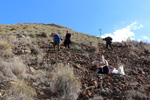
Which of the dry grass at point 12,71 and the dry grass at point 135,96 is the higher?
the dry grass at point 12,71

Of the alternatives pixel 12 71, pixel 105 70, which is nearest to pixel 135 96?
pixel 105 70

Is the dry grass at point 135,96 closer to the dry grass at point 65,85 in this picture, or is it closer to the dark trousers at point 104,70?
the dry grass at point 65,85

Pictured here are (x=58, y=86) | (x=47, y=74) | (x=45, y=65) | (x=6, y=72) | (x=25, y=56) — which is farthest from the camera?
(x=25, y=56)

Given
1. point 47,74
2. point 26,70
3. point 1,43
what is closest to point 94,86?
point 47,74

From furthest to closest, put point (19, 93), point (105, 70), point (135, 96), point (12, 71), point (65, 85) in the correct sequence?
point (105, 70)
point (12, 71)
point (65, 85)
point (135, 96)
point (19, 93)

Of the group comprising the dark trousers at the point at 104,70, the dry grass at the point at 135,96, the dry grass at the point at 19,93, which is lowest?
the dry grass at the point at 135,96

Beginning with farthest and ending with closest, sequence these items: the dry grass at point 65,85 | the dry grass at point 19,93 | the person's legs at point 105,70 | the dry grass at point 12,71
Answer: the person's legs at point 105,70
the dry grass at point 12,71
the dry grass at point 65,85
the dry grass at point 19,93

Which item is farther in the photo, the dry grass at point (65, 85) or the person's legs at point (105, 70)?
the person's legs at point (105, 70)

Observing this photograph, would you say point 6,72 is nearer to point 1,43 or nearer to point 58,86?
point 58,86

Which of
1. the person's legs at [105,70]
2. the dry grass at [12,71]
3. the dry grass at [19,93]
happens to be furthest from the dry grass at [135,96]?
the dry grass at [12,71]

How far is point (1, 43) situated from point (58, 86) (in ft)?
14.3

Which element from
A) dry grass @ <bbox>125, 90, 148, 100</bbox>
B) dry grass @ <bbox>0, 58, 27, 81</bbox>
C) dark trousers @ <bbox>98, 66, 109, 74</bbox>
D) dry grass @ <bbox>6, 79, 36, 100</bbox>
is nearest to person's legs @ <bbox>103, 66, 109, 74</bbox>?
dark trousers @ <bbox>98, 66, 109, 74</bbox>

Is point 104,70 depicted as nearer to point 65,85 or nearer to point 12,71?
point 65,85

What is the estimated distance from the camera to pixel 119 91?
422 cm
